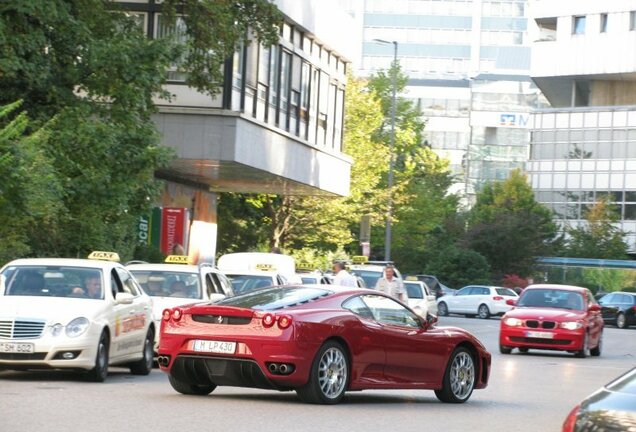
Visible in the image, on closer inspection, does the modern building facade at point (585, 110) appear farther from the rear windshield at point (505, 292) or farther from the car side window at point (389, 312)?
the car side window at point (389, 312)

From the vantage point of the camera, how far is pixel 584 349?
1243 inches

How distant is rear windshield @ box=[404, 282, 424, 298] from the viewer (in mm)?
46156

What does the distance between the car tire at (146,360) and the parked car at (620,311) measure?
43094 mm

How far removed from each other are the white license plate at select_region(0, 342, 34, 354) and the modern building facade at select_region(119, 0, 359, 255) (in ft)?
59.9

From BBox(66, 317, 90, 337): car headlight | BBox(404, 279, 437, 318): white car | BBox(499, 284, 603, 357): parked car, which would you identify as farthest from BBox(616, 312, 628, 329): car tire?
BBox(66, 317, 90, 337): car headlight

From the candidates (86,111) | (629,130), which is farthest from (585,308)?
(629,130)

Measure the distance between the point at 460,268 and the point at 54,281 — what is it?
198 feet

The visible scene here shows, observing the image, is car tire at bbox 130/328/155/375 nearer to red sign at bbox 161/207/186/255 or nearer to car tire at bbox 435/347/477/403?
car tire at bbox 435/347/477/403

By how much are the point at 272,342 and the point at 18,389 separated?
3051mm

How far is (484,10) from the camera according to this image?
162 meters

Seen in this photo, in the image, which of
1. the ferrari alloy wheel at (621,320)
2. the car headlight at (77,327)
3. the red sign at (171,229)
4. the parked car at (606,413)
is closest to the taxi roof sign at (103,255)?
the car headlight at (77,327)

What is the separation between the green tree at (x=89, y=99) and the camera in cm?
2812

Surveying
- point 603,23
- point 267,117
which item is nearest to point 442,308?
point 267,117

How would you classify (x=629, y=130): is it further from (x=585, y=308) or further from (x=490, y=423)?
(x=490, y=423)
